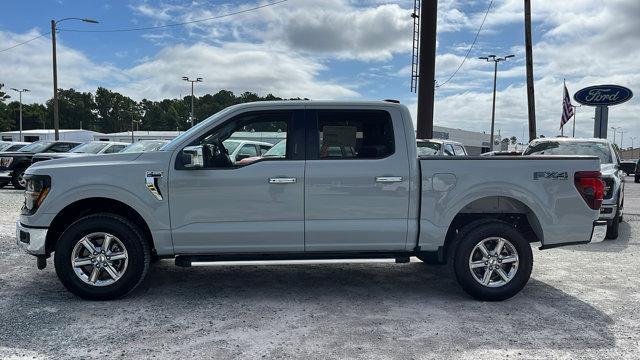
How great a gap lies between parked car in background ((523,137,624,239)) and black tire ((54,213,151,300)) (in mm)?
6958

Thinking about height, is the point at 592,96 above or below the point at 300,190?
above

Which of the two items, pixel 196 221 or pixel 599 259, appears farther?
pixel 599 259

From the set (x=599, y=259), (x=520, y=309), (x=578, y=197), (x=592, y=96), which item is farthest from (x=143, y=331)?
(x=592, y=96)

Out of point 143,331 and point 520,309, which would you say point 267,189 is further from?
point 520,309

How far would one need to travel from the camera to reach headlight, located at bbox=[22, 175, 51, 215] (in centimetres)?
482

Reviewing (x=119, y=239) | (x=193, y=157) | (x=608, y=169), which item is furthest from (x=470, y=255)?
(x=608, y=169)

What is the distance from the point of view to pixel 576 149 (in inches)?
396

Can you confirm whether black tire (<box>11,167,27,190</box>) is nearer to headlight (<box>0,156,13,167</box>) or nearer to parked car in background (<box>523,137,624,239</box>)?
headlight (<box>0,156,13,167</box>)

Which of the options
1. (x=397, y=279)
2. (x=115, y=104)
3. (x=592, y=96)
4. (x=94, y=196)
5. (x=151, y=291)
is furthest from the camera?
(x=115, y=104)

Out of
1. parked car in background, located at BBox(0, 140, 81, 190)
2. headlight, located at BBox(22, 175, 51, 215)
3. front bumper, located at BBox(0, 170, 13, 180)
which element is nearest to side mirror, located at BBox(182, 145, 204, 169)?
headlight, located at BBox(22, 175, 51, 215)

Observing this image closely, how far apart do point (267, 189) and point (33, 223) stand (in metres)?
2.28

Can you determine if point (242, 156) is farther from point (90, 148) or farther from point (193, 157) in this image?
point (90, 148)

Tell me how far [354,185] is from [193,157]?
1.55 meters

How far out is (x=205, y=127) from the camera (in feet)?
16.2
